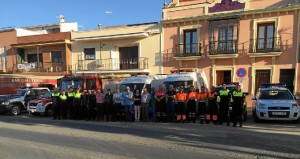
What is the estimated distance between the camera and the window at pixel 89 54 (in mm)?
28328

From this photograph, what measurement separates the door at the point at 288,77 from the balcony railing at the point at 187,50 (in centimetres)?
593

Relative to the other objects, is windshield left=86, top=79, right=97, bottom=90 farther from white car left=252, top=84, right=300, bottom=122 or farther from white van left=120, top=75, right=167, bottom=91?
white car left=252, top=84, right=300, bottom=122

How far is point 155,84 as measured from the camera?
1641 centimetres

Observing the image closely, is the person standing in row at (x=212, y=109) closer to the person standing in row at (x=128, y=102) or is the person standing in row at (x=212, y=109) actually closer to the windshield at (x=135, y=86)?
the person standing in row at (x=128, y=102)

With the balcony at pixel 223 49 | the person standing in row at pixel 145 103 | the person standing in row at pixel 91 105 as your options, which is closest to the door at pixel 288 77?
the balcony at pixel 223 49

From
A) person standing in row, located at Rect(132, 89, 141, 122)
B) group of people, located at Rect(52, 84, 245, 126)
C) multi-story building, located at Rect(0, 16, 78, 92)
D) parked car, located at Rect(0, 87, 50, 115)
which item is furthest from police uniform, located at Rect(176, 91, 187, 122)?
multi-story building, located at Rect(0, 16, 78, 92)

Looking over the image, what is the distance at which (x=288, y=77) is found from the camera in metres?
→ 20.8

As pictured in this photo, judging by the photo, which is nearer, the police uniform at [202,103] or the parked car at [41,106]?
the police uniform at [202,103]

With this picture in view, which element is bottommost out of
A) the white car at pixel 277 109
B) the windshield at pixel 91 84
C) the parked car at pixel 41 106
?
the parked car at pixel 41 106

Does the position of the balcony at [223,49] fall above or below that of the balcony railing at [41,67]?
above

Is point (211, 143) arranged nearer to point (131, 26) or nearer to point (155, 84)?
point (155, 84)

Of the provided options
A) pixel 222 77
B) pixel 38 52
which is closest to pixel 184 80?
pixel 222 77

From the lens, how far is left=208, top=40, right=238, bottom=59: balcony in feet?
71.7

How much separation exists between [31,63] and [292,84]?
2387 centimetres
